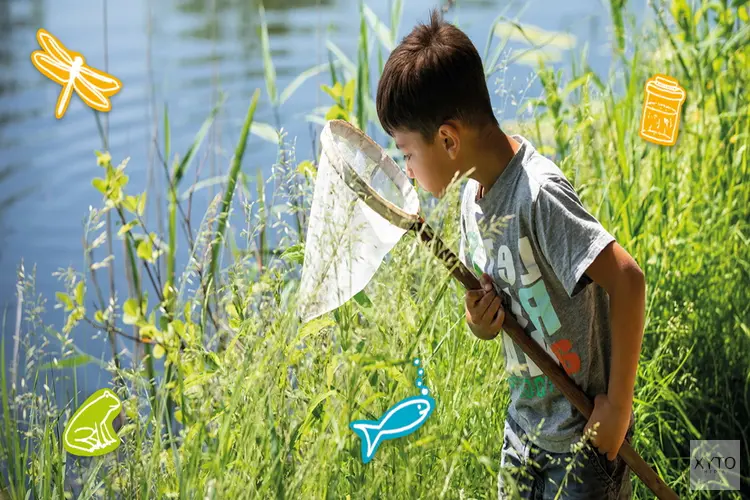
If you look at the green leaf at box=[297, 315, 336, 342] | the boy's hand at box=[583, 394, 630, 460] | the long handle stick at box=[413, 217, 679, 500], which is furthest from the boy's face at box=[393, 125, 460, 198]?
the boy's hand at box=[583, 394, 630, 460]

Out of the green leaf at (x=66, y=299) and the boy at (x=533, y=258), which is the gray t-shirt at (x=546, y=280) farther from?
the green leaf at (x=66, y=299)

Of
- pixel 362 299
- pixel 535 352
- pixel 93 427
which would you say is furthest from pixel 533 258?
pixel 93 427

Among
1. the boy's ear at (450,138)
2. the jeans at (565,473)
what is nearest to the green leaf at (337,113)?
the boy's ear at (450,138)

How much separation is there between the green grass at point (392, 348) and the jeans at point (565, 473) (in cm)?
8

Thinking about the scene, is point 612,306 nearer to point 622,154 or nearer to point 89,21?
point 622,154

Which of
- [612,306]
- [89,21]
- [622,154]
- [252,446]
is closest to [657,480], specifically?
[612,306]

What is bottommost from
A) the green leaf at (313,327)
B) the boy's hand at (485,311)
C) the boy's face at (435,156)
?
the green leaf at (313,327)

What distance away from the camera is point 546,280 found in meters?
1.51

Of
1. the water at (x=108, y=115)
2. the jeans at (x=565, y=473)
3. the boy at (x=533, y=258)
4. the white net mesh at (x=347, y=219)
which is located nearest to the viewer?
the white net mesh at (x=347, y=219)

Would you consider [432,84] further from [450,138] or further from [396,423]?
[396,423]

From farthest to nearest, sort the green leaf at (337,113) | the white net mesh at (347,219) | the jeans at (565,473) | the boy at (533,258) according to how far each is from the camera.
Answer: the green leaf at (337,113)
the jeans at (565,473)
the boy at (533,258)
the white net mesh at (347,219)

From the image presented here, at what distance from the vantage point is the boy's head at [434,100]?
1.48 m

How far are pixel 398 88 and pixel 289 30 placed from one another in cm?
356

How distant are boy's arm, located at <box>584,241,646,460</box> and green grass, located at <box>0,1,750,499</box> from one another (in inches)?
8.1
